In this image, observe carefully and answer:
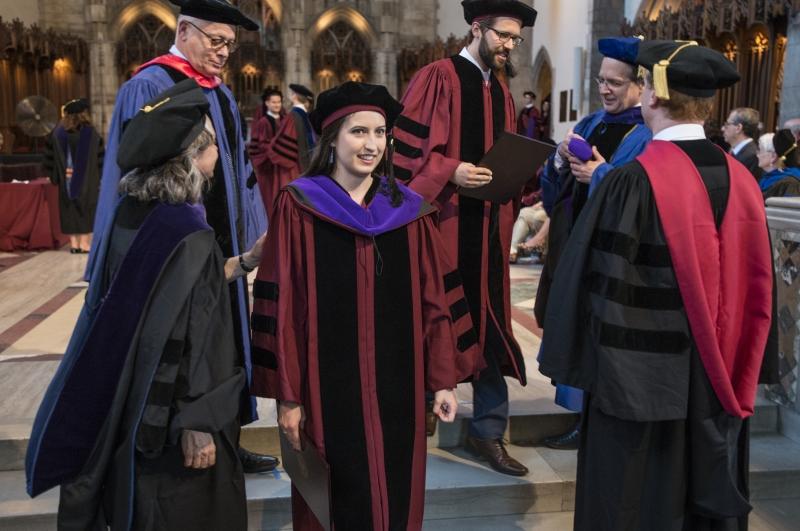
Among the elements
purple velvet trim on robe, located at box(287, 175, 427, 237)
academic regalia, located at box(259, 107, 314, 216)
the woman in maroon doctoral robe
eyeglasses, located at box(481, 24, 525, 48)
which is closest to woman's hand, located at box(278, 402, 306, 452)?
the woman in maroon doctoral robe

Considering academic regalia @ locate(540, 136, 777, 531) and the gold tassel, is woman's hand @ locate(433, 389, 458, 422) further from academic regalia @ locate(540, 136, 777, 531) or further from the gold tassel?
the gold tassel

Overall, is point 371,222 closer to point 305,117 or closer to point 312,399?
point 312,399

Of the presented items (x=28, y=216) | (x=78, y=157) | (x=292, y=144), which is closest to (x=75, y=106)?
(x=78, y=157)

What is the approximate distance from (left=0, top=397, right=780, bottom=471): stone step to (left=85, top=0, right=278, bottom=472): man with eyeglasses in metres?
0.68

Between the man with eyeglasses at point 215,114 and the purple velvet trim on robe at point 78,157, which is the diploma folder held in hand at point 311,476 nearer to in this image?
the man with eyeglasses at point 215,114

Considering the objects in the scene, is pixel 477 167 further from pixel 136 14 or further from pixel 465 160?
pixel 136 14

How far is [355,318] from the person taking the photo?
2100 millimetres

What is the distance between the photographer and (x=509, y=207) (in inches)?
127

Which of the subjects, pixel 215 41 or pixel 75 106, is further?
pixel 75 106

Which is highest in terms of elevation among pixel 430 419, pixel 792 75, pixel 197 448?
pixel 792 75

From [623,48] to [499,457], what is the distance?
1805 millimetres

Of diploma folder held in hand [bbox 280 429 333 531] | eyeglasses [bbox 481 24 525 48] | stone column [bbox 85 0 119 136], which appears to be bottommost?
diploma folder held in hand [bbox 280 429 333 531]

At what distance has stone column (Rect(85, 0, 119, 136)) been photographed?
60.2 ft

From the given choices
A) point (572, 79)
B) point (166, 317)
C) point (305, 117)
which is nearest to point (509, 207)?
point (166, 317)
